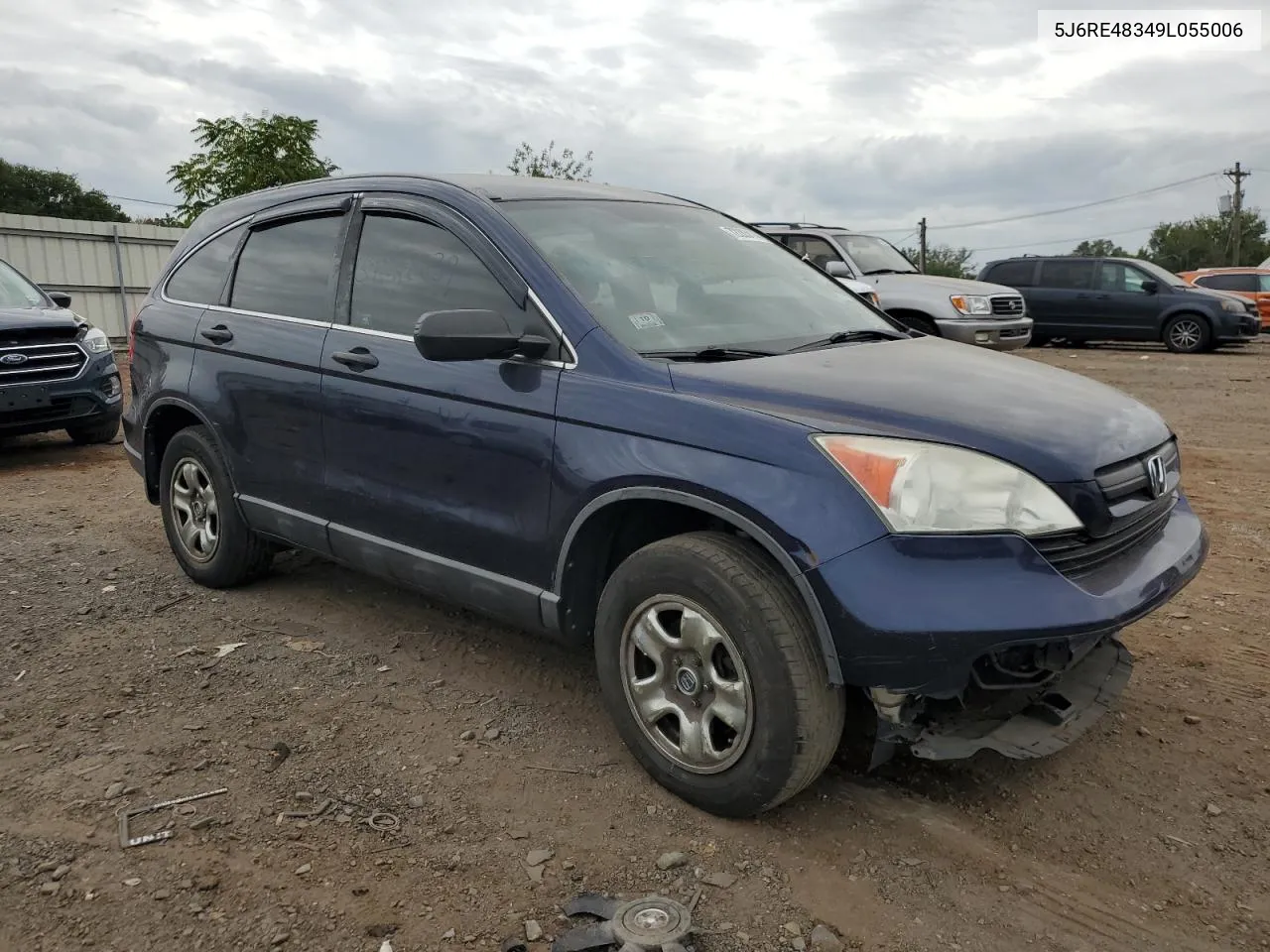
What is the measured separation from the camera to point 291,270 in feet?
14.5

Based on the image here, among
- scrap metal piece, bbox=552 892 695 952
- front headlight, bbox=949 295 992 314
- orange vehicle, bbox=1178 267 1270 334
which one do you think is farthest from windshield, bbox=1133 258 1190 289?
scrap metal piece, bbox=552 892 695 952

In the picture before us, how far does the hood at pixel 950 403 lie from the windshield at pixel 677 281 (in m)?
0.25

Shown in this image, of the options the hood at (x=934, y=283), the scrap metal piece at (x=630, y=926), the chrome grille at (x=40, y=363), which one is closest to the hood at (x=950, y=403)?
the scrap metal piece at (x=630, y=926)

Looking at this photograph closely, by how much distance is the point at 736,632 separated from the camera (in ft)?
9.07

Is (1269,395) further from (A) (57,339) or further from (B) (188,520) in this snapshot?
(A) (57,339)

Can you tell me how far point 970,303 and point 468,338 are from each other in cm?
1026

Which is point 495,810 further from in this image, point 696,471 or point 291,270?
point 291,270

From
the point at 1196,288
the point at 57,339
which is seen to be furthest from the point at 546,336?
the point at 1196,288

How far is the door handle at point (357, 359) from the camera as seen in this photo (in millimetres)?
3844

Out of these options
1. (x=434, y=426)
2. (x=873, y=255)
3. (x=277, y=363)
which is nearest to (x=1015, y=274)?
(x=873, y=255)

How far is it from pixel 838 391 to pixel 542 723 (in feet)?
5.12

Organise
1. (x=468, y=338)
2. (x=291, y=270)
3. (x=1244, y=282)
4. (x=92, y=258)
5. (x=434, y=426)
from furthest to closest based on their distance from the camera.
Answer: (x=1244, y=282), (x=92, y=258), (x=291, y=270), (x=434, y=426), (x=468, y=338)

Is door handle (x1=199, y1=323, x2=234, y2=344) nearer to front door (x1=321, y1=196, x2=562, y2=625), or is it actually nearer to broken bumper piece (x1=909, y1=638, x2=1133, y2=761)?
front door (x1=321, y1=196, x2=562, y2=625)

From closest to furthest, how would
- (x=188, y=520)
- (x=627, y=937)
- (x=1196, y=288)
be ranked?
1. (x=627, y=937)
2. (x=188, y=520)
3. (x=1196, y=288)
